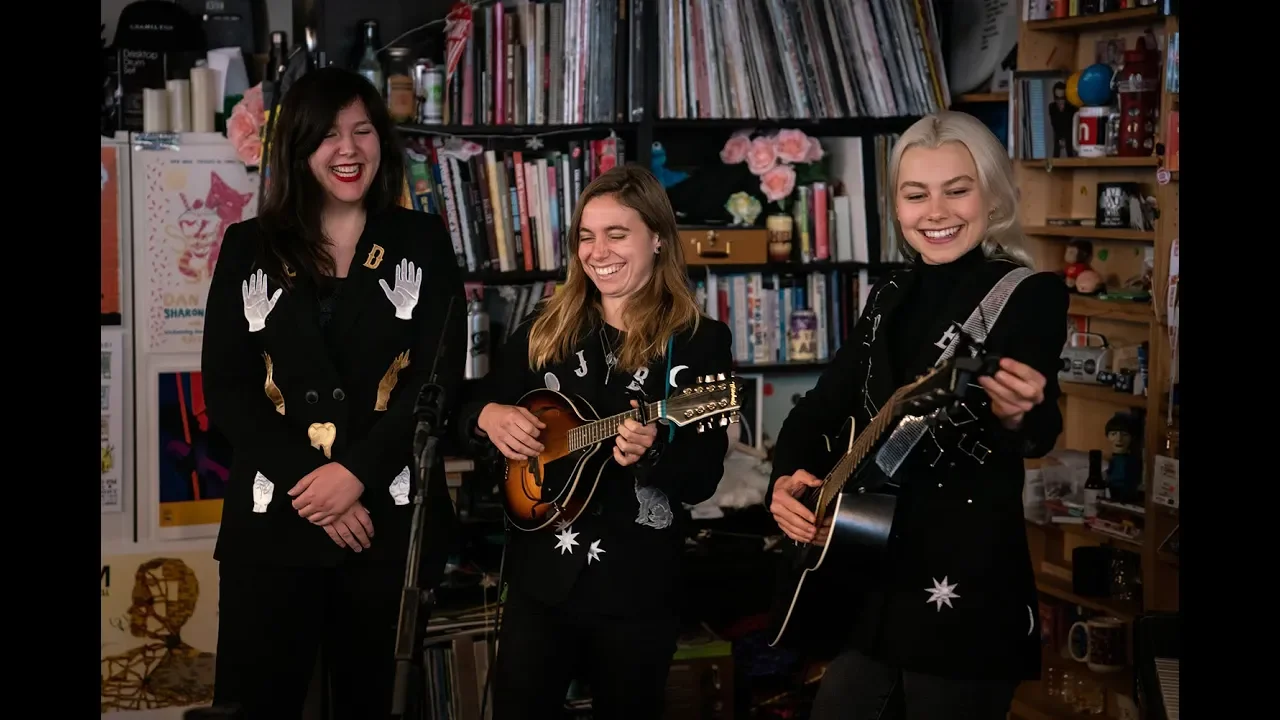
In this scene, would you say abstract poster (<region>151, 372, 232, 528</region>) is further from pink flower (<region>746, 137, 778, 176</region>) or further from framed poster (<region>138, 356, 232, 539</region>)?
pink flower (<region>746, 137, 778, 176</region>)

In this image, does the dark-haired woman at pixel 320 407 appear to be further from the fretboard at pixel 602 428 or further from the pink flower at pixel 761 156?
the pink flower at pixel 761 156

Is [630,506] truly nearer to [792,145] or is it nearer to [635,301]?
[635,301]

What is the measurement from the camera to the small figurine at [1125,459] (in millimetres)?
3496

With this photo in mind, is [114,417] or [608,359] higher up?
[608,359]

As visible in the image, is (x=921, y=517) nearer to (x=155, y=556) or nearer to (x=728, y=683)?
(x=728, y=683)

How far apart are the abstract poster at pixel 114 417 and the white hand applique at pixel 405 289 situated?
1.72 meters

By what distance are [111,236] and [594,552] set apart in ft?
7.15

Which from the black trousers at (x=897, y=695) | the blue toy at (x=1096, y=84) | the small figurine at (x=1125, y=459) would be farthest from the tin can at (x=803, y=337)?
the black trousers at (x=897, y=695)

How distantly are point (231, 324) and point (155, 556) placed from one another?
1.68 meters

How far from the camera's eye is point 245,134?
3576 mm

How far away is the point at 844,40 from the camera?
3791 mm

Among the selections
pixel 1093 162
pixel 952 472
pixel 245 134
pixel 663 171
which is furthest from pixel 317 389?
pixel 1093 162
